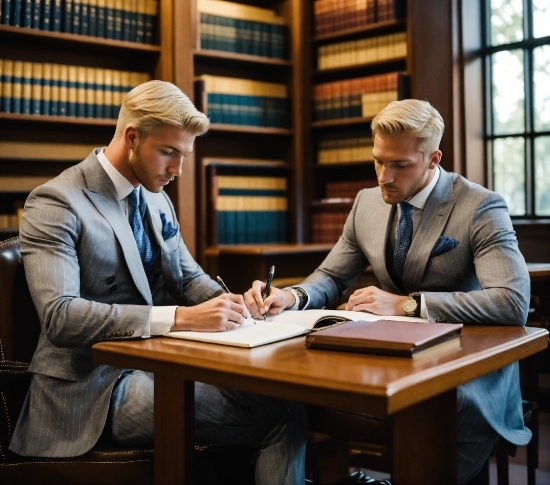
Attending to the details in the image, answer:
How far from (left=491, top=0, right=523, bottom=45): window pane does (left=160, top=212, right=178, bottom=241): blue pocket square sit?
3084 millimetres

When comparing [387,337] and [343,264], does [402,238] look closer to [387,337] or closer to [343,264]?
[343,264]

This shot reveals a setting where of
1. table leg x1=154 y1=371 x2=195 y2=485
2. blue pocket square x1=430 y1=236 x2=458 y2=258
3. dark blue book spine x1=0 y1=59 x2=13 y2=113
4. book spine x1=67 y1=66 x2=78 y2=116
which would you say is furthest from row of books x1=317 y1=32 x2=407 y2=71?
table leg x1=154 y1=371 x2=195 y2=485

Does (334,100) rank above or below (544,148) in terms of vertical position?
above

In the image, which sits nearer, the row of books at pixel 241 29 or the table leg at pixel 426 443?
the table leg at pixel 426 443

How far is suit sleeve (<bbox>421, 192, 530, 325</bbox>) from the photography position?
192 centimetres

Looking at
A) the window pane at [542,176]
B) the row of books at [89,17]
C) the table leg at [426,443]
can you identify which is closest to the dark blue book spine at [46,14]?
the row of books at [89,17]

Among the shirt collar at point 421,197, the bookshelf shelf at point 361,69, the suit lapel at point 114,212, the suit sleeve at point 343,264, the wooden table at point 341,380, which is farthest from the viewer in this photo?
the bookshelf shelf at point 361,69

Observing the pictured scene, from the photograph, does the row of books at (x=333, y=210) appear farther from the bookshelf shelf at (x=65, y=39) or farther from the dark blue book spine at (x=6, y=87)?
the dark blue book spine at (x=6, y=87)

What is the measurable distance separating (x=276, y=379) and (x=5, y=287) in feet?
3.22

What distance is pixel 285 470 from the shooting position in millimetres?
1778

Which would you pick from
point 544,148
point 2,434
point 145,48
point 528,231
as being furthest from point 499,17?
point 2,434

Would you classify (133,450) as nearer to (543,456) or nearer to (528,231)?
(543,456)

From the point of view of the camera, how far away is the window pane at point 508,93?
15.1 feet

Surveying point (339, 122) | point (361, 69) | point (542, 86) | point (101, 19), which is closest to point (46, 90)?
point (101, 19)
